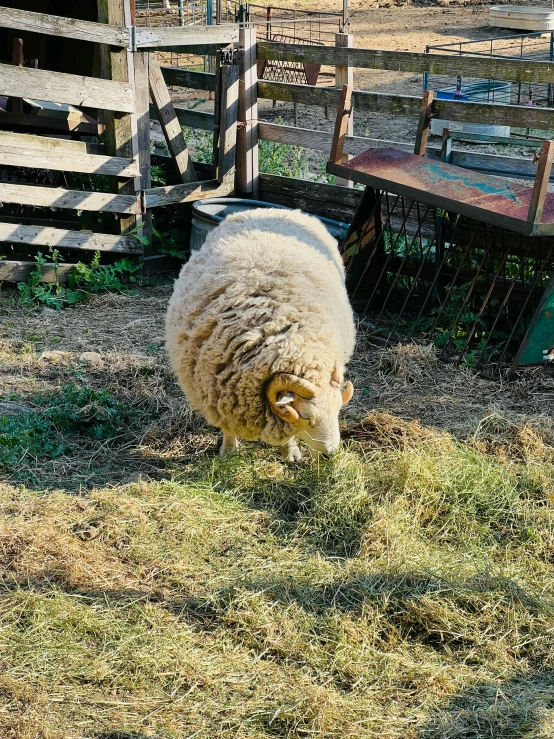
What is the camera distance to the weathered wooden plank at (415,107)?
635 cm

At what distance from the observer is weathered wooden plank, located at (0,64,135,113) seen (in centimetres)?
705

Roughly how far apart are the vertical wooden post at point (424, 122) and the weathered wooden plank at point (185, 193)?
2292 millimetres

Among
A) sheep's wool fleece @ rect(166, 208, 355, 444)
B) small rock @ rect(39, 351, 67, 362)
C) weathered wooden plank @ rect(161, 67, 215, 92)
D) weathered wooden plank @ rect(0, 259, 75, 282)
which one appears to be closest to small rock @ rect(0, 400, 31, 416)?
small rock @ rect(39, 351, 67, 362)

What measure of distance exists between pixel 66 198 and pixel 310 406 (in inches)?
163

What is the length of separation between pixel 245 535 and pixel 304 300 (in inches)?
49.9

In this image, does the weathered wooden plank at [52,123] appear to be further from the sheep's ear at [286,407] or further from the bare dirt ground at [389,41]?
the sheep's ear at [286,407]

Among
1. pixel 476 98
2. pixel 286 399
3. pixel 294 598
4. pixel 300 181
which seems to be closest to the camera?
pixel 294 598

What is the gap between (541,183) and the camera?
17.7 feet

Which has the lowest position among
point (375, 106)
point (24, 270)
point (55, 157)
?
point (24, 270)

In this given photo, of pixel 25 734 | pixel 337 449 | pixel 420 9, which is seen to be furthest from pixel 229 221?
pixel 420 9

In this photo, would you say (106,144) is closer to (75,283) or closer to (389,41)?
(75,283)

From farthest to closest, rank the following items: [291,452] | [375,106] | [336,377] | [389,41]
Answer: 1. [389,41]
2. [375,106]
3. [291,452]
4. [336,377]

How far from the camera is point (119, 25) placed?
7441mm

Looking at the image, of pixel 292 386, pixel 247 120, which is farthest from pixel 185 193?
pixel 292 386
